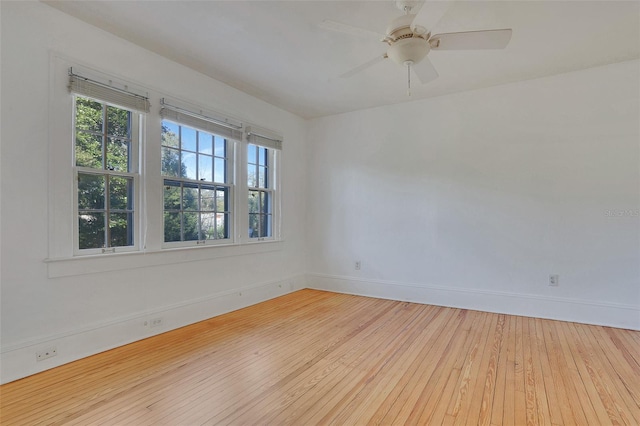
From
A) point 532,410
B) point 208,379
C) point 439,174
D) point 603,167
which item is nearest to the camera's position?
point 532,410

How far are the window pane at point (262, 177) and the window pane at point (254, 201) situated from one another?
0.50ft

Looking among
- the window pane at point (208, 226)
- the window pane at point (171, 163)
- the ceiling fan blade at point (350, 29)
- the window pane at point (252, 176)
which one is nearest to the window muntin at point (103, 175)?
the window pane at point (171, 163)

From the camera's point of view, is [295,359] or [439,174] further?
[439,174]

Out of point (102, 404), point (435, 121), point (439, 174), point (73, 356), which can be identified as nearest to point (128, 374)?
point (102, 404)

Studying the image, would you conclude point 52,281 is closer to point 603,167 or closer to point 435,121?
point 435,121

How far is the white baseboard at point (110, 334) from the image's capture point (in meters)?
2.26

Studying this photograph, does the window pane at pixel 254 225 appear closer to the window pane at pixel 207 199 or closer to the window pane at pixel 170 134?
the window pane at pixel 207 199

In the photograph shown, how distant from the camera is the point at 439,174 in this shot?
170 inches

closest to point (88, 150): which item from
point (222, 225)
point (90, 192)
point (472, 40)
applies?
point (90, 192)

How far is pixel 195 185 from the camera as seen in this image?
3.60m

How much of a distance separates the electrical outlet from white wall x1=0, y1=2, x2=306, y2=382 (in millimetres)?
30

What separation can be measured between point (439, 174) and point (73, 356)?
4.35m

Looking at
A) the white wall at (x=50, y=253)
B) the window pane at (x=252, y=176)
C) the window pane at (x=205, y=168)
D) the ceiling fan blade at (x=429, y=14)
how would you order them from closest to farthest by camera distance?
the ceiling fan blade at (x=429, y=14), the white wall at (x=50, y=253), the window pane at (x=205, y=168), the window pane at (x=252, y=176)

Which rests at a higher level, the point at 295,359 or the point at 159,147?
the point at 159,147
